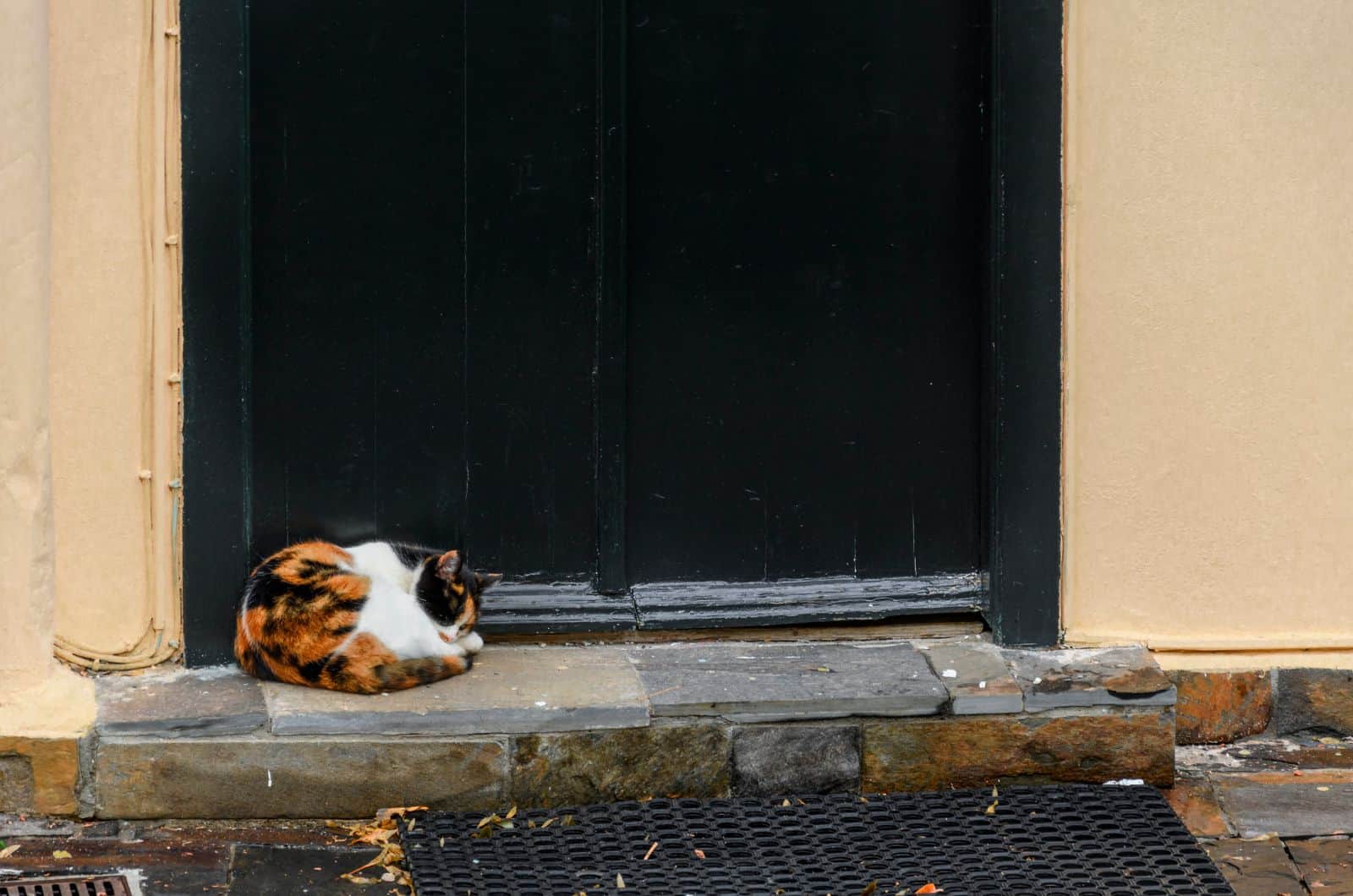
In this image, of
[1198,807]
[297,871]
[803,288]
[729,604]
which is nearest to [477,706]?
[297,871]

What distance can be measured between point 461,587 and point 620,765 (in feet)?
2.22

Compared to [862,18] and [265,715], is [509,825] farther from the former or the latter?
[862,18]

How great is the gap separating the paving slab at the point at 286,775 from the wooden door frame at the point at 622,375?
451 mm

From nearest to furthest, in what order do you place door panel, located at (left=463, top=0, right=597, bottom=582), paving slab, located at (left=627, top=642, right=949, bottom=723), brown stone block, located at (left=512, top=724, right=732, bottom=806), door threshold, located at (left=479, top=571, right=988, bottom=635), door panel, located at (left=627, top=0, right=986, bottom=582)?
brown stone block, located at (left=512, top=724, right=732, bottom=806)
paving slab, located at (left=627, top=642, right=949, bottom=723)
door panel, located at (left=463, top=0, right=597, bottom=582)
door panel, located at (left=627, top=0, right=986, bottom=582)
door threshold, located at (left=479, top=571, right=988, bottom=635)

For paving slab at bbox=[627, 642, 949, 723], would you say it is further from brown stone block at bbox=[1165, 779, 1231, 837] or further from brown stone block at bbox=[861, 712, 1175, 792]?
brown stone block at bbox=[1165, 779, 1231, 837]

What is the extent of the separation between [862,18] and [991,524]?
59.9 inches

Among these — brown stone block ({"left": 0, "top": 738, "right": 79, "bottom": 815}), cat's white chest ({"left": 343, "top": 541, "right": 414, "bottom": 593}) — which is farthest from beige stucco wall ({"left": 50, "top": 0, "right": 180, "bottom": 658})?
cat's white chest ({"left": 343, "top": 541, "right": 414, "bottom": 593})

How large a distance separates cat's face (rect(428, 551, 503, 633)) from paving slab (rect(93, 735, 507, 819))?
442 mm

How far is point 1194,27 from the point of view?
5.18 m

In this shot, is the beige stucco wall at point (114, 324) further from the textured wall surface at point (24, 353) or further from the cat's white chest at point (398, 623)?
the cat's white chest at point (398, 623)

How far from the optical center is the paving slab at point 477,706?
15.6ft

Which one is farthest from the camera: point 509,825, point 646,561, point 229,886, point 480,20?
point 646,561

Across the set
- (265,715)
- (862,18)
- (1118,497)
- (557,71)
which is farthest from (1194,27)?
(265,715)

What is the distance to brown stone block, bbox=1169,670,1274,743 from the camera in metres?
5.41
